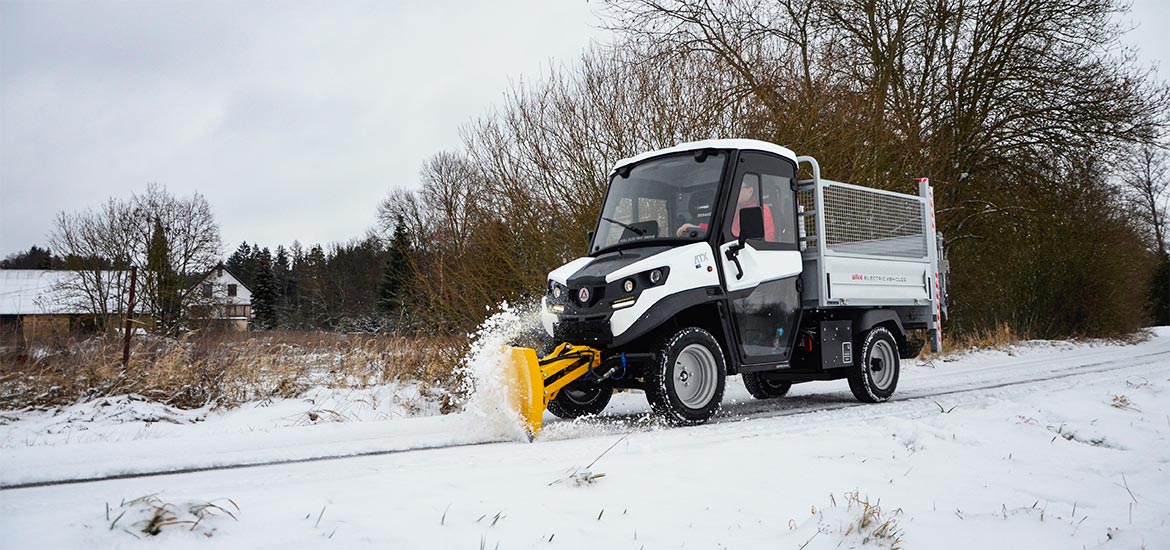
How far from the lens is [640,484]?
13.1 ft

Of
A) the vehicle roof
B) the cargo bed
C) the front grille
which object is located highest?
the vehicle roof

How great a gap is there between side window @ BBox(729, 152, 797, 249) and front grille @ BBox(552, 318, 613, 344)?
1.51 meters

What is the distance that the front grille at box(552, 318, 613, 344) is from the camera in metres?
6.14

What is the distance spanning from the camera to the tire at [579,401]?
6.94 metres

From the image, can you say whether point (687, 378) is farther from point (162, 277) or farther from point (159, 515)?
point (162, 277)

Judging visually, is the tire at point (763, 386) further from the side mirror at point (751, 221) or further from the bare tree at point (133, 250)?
the bare tree at point (133, 250)

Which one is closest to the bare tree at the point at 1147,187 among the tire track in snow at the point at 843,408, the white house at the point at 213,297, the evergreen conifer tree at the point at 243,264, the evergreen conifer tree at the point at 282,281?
the tire track in snow at the point at 843,408

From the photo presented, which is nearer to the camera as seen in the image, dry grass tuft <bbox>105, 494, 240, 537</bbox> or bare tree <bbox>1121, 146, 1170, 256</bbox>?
dry grass tuft <bbox>105, 494, 240, 537</bbox>

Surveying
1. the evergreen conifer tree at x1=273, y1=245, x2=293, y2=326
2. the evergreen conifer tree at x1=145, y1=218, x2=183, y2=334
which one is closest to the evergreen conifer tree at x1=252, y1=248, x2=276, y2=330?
the evergreen conifer tree at x1=273, y1=245, x2=293, y2=326

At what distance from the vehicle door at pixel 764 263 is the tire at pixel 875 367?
1.19 metres

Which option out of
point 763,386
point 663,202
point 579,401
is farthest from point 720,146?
point 763,386

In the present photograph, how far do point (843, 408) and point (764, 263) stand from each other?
1731mm

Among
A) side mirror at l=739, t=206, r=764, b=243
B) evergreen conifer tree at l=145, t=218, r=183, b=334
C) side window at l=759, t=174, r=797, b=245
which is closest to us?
side mirror at l=739, t=206, r=764, b=243

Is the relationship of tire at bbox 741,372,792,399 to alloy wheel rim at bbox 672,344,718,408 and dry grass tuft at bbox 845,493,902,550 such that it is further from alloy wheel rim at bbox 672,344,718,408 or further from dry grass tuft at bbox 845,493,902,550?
dry grass tuft at bbox 845,493,902,550
